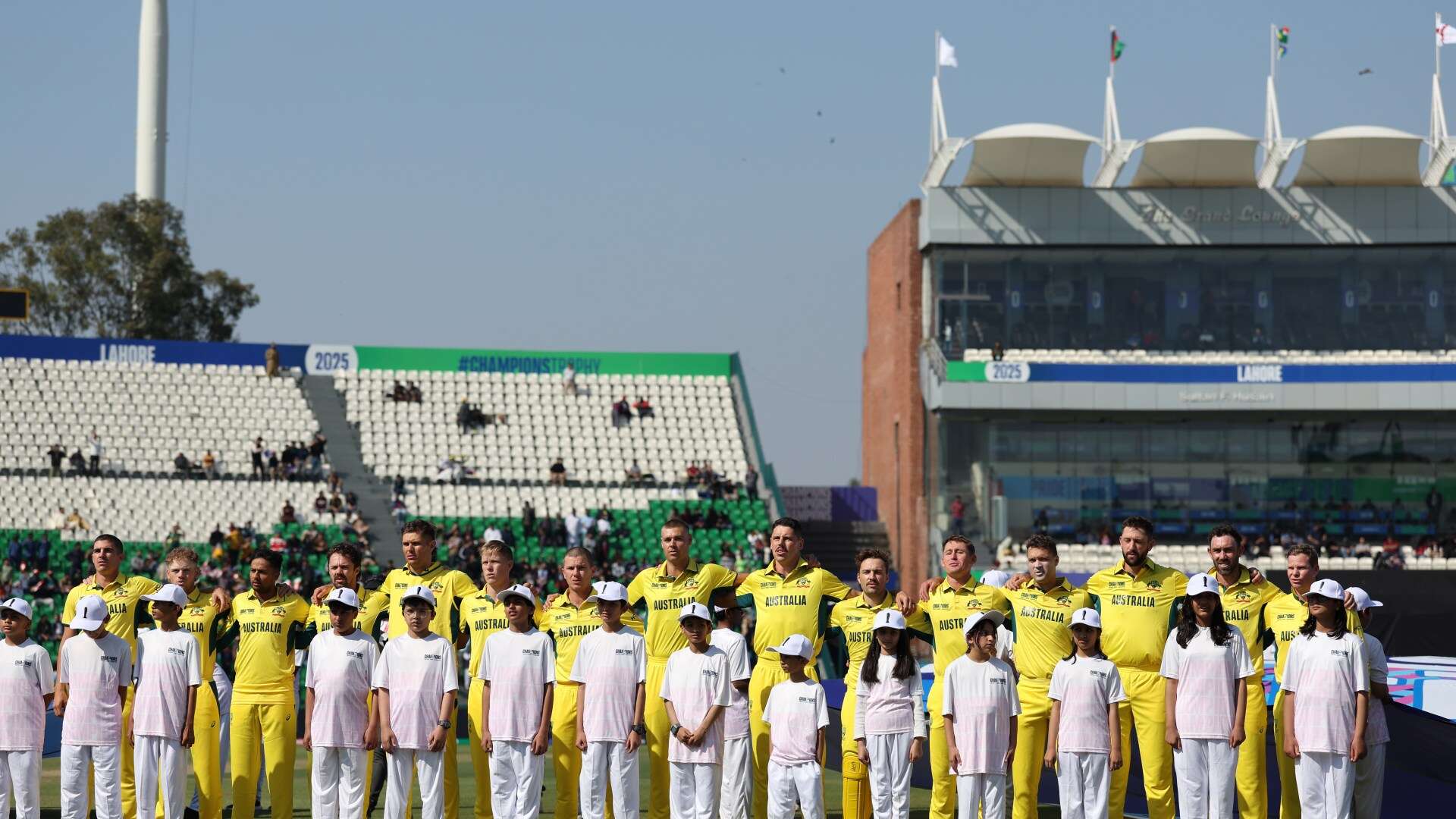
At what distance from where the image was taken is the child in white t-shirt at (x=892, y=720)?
1178 centimetres

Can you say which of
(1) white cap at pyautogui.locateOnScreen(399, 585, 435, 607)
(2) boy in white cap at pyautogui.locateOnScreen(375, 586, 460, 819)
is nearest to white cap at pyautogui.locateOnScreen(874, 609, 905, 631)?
(2) boy in white cap at pyautogui.locateOnScreen(375, 586, 460, 819)

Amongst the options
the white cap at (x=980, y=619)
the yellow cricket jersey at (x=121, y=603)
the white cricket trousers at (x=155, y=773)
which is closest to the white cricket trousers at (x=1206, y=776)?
the white cap at (x=980, y=619)

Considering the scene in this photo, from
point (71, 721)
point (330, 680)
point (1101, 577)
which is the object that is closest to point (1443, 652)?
point (1101, 577)

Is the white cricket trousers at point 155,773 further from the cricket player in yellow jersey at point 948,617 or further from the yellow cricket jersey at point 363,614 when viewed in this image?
the cricket player in yellow jersey at point 948,617

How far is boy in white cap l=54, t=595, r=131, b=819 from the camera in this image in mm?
12383

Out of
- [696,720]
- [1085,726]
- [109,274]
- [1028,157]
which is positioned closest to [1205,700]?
[1085,726]

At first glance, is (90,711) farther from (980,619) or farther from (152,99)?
(152,99)

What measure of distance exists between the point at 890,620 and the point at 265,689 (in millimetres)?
4289

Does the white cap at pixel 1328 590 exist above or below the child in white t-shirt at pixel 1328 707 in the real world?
above

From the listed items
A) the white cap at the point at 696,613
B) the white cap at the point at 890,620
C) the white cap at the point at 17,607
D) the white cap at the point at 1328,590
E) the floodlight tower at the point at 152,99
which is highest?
the floodlight tower at the point at 152,99

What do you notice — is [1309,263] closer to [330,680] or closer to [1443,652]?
[1443,652]

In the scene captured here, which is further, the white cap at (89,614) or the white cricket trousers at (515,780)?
the white cap at (89,614)

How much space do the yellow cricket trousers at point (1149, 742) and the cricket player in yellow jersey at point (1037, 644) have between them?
152mm

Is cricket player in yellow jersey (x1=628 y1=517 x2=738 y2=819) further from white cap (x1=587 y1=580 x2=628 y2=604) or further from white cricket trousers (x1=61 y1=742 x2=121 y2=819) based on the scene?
white cricket trousers (x1=61 y1=742 x2=121 y2=819)
